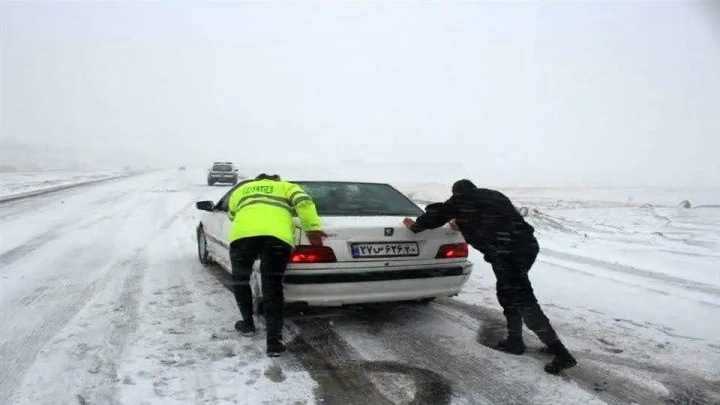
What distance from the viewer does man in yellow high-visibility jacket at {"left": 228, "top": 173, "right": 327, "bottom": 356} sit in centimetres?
383

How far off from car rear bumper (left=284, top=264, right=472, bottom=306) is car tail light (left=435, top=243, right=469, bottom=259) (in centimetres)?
11

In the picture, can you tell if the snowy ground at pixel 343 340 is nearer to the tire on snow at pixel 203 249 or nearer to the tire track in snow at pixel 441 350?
the tire track in snow at pixel 441 350

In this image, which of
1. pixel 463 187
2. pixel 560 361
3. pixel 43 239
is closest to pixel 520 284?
pixel 560 361

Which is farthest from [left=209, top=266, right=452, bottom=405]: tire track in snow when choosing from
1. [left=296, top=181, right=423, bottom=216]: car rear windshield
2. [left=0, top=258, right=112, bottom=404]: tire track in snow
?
[left=0, top=258, right=112, bottom=404]: tire track in snow

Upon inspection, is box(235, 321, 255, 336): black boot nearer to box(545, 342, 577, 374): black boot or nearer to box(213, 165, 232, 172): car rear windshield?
box(545, 342, 577, 374): black boot

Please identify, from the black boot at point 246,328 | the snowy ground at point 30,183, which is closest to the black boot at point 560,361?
the black boot at point 246,328

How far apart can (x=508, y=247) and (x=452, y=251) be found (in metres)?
0.73

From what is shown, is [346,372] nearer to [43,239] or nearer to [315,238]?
[315,238]

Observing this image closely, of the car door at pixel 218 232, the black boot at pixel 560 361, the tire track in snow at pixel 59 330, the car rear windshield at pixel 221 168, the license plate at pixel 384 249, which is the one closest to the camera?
the tire track in snow at pixel 59 330

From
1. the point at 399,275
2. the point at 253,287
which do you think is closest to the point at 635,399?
the point at 399,275

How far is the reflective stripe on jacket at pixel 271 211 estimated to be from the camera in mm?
3828

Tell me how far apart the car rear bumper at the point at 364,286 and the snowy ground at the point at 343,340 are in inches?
14.1

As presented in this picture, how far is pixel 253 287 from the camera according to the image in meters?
4.60

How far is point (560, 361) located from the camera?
3557 mm
